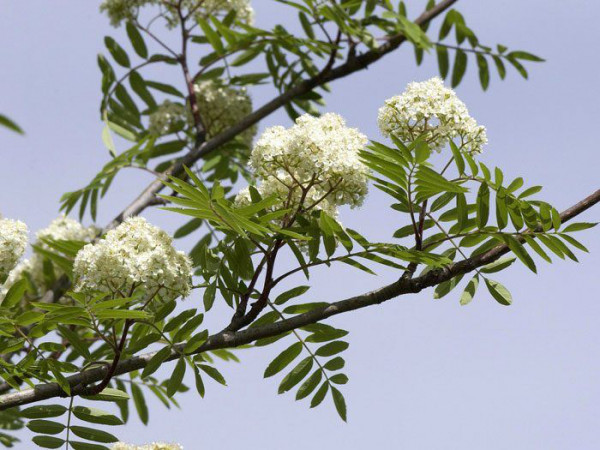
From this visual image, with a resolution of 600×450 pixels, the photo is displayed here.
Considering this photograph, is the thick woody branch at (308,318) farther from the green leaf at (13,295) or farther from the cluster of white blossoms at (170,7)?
the cluster of white blossoms at (170,7)

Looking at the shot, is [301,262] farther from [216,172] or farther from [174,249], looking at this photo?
[216,172]

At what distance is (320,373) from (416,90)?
46.3 inches

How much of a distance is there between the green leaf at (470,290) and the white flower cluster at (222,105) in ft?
9.43

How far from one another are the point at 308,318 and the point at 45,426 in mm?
1137

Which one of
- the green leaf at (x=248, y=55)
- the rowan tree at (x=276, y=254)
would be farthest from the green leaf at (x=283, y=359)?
the green leaf at (x=248, y=55)

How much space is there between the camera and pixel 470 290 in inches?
133

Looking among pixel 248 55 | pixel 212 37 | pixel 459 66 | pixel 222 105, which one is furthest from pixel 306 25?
pixel 459 66

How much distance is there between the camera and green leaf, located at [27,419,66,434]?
3.39m

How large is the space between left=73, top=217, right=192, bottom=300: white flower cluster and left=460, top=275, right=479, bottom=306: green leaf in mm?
1052

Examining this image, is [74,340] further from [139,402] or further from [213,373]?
[139,402]

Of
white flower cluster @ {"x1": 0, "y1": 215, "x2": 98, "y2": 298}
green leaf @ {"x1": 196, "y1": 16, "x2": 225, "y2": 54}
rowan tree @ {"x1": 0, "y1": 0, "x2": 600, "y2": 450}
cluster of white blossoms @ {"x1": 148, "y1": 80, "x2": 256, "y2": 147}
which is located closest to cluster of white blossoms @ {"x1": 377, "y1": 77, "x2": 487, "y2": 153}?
rowan tree @ {"x1": 0, "y1": 0, "x2": 600, "y2": 450}

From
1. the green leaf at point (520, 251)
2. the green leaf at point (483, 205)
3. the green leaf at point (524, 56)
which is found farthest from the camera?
the green leaf at point (524, 56)

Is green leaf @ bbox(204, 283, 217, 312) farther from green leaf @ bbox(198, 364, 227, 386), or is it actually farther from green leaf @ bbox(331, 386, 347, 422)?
green leaf @ bbox(331, 386, 347, 422)

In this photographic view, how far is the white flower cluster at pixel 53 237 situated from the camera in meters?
5.94
